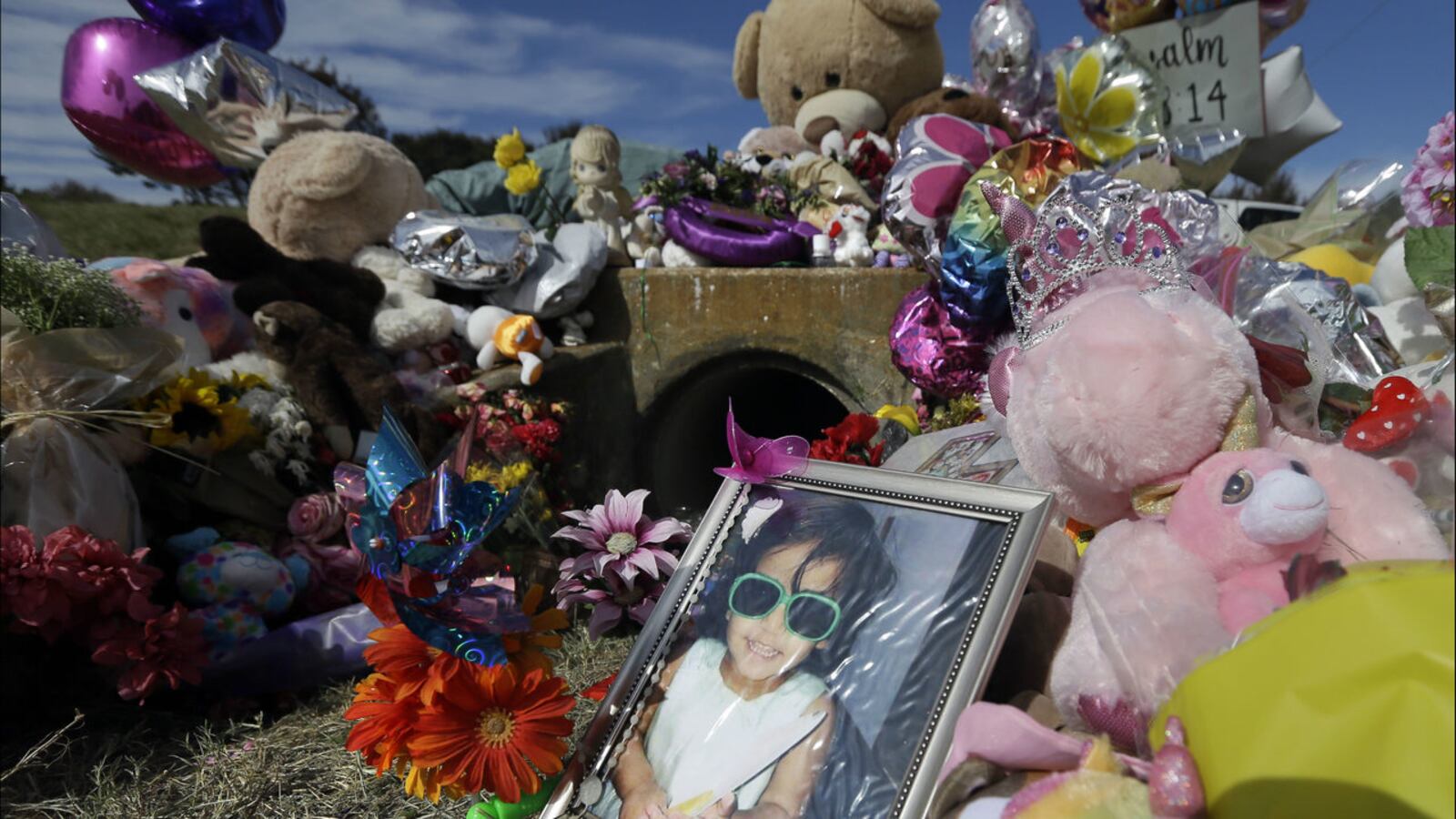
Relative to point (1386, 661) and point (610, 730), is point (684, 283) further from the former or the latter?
point (1386, 661)

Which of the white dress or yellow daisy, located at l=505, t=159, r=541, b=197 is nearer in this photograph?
the white dress

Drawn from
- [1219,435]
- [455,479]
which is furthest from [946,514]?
[455,479]

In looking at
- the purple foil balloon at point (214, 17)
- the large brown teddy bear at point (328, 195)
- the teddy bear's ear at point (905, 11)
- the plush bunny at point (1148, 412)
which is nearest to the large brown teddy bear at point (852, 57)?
the teddy bear's ear at point (905, 11)

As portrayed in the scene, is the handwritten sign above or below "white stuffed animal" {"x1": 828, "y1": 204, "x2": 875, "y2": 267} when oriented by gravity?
above

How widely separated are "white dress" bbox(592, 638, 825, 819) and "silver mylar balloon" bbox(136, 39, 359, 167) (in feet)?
10.4

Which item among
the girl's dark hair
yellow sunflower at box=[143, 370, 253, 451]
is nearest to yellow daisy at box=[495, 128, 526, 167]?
yellow sunflower at box=[143, 370, 253, 451]

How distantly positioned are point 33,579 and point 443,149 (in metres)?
9.28

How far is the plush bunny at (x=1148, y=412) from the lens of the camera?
978 mm

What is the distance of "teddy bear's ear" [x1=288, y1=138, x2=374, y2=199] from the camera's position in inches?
130

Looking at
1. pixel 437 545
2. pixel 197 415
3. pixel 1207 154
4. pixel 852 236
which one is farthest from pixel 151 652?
pixel 1207 154

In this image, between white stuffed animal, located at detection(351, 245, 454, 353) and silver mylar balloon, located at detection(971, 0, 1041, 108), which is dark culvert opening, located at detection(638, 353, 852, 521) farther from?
silver mylar balloon, located at detection(971, 0, 1041, 108)

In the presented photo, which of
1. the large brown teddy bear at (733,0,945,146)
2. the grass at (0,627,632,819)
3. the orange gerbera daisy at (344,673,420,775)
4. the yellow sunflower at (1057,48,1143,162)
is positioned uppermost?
the large brown teddy bear at (733,0,945,146)

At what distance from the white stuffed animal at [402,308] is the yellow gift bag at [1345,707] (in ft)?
9.69

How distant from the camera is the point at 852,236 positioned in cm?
367
